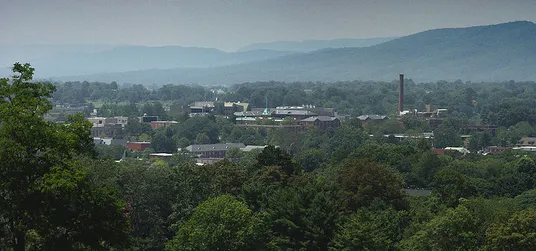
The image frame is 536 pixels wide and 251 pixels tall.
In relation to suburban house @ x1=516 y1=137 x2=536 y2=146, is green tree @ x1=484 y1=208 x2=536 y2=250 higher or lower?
higher

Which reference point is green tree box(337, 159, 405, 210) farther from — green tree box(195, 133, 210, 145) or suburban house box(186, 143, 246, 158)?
green tree box(195, 133, 210, 145)

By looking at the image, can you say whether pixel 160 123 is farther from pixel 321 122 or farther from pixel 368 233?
pixel 368 233

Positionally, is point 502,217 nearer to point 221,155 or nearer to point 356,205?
point 356,205

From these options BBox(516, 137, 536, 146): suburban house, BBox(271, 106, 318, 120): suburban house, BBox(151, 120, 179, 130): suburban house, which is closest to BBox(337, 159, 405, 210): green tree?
BBox(516, 137, 536, 146): suburban house

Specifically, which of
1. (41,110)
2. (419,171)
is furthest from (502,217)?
(419,171)

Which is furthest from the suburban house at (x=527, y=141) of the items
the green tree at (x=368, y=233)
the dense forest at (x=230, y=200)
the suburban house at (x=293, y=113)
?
the green tree at (x=368, y=233)

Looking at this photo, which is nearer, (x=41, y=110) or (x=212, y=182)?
(x=41, y=110)
